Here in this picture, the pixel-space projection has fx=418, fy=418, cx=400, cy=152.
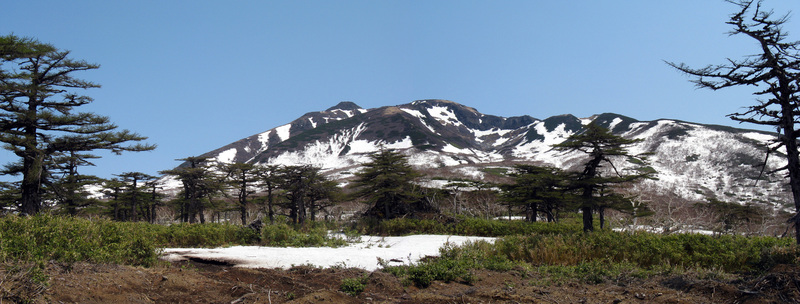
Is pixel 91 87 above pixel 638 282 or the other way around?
above

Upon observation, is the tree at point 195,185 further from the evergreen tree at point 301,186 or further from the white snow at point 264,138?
the white snow at point 264,138

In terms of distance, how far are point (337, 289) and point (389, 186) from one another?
14.5 metres

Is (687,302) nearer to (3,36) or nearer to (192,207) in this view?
(3,36)

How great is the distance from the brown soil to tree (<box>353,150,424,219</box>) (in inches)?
532

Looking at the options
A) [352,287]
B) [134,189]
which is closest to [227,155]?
[134,189]

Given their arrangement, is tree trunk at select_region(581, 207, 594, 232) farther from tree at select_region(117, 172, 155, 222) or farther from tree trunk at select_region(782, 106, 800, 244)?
tree at select_region(117, 172, 155, 222)

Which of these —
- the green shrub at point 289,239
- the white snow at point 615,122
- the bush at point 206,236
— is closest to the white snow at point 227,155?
the white snow at point 615,122

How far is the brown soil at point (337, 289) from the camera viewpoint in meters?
4.86

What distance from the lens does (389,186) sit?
68.2 feet

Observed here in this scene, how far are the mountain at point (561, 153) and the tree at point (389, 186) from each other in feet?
21.9

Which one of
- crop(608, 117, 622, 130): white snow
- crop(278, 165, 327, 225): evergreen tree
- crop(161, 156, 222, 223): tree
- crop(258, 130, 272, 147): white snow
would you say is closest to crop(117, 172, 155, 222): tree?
crop(161, 156, 222, 223): tree

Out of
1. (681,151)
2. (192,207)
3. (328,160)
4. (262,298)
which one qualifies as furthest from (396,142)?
(262,298)

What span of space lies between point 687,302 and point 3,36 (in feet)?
62.7

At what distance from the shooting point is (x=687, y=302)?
511cm
